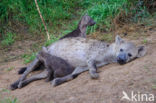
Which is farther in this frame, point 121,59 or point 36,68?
point 36,68

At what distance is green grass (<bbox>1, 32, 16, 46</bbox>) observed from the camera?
6003 mm

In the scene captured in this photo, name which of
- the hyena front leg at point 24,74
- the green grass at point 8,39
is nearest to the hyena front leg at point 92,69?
the hyena front leg at point 24,74

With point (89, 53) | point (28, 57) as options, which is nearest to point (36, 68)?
point (28, 57)

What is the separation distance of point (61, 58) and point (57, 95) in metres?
1.20

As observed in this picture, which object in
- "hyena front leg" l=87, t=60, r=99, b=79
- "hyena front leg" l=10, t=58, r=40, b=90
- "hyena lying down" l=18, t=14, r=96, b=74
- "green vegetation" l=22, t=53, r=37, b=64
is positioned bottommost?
"green vegetation" l=22, t=53, r=37, b=64

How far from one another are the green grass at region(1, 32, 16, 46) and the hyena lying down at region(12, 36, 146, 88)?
2134mm

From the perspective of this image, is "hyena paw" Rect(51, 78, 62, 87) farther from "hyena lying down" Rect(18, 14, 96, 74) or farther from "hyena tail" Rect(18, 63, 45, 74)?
"hyena lying down" Rect(18, 14, 96, 74)

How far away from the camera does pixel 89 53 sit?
3.88 metres

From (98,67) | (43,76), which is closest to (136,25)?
(98,67)

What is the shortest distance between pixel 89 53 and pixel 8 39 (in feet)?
10.1

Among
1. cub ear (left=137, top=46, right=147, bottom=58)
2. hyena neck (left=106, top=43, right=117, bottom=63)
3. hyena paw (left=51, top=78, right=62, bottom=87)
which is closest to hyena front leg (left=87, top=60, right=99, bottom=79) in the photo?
hyena neck (left=106, top=43, right=117, bottom=63)

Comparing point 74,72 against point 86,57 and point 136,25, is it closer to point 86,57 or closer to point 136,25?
point 86,57

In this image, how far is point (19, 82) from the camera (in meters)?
3.84

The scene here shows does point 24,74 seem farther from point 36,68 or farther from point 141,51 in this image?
point 141,51
